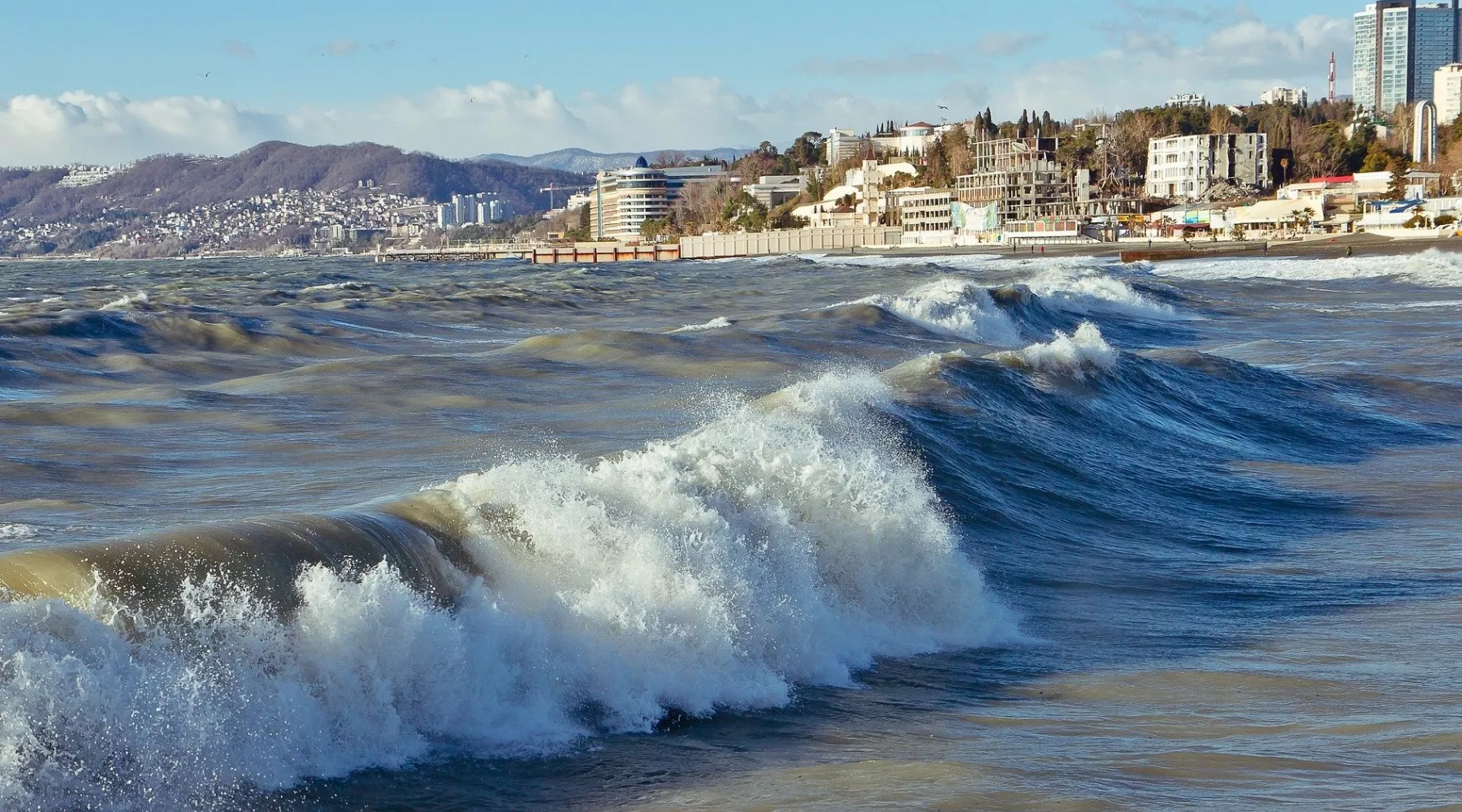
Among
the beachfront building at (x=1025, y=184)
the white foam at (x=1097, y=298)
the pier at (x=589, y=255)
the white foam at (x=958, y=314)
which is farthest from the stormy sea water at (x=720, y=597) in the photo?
the pier at (x=589, y=255)

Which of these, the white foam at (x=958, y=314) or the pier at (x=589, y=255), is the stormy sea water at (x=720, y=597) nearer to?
the white foam at (x=958, y=314)

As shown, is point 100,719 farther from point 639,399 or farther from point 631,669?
point 639,399

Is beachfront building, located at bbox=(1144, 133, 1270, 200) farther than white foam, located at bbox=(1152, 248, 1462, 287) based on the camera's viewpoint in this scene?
Yes

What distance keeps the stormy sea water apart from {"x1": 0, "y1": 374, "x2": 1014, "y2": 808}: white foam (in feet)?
0.06

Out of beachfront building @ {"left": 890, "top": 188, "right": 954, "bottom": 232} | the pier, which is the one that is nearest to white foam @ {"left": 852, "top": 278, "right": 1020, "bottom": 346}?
beachfront building @ {"left": 890, "top": 188, "right": 954, "bottom": 232}

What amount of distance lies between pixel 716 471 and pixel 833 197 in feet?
601

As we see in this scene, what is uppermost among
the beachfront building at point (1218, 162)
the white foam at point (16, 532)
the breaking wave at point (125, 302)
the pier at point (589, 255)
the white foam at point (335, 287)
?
the beachfront building at point (1218, 162)

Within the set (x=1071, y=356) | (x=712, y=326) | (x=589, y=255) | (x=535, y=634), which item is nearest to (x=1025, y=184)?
(x=589, y=255)

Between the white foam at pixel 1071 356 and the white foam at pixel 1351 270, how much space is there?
3694cm

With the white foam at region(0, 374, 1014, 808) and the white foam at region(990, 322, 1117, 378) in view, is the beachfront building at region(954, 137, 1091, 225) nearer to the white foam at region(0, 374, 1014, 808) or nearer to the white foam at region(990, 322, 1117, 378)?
the white foam at region(990, 322, 1117, 378)

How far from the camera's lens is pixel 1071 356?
71.4 ft

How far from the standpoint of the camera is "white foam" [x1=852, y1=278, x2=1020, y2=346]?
33625 mm

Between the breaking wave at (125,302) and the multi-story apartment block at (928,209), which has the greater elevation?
the multi-story apartment block at (928,209)

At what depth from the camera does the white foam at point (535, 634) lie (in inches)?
224
